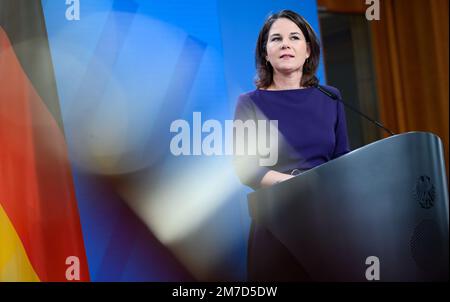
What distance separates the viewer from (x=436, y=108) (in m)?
2.83

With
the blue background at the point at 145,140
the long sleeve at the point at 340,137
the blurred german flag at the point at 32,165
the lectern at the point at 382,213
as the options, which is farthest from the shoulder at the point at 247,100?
the blurred german flag at the point at 32,165

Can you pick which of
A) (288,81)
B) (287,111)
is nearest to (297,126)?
(287,111)

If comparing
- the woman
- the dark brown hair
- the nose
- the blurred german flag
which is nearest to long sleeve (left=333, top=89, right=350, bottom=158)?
the woman

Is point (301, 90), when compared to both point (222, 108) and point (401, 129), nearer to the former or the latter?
point (222, 108)

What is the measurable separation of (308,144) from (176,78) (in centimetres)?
69

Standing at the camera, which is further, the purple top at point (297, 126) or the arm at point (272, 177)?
the purple top at point (297, 126)

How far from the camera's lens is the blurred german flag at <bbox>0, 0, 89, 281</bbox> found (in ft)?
5.65

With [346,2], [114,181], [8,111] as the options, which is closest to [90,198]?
[114,181]

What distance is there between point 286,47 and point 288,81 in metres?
0.11

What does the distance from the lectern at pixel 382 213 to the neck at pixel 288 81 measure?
58 centimetres

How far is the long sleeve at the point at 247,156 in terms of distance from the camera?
4.39 feet

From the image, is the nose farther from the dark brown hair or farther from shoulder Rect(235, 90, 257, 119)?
shoulder Rect(235, 90, 257, 119)

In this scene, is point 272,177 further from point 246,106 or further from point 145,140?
point 145,140

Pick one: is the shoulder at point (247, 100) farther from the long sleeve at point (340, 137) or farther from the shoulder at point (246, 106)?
the long sleeve at point (340, 137)
